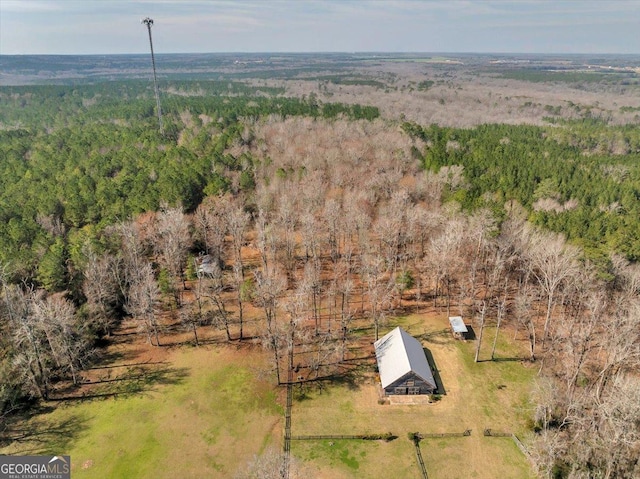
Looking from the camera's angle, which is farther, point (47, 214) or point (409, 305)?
point (47, 214)

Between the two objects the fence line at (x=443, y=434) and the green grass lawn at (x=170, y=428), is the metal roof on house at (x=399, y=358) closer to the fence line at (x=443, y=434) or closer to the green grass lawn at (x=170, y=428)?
the fence line at (x=443, y=434)

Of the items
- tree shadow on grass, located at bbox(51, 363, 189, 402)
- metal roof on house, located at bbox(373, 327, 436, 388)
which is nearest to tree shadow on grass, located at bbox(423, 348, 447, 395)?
metal roof on house, located at bbox(373, 327, 436, 388)

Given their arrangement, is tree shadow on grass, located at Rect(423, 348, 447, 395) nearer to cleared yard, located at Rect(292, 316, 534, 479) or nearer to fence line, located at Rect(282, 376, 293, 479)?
cleared yard, located at Rect(292, 316, 534, 479)

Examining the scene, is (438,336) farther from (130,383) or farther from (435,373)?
(130,383)


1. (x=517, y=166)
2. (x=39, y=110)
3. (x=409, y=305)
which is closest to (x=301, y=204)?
(x=409, y=305)

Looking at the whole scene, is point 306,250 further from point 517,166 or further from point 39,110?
point 39,110
